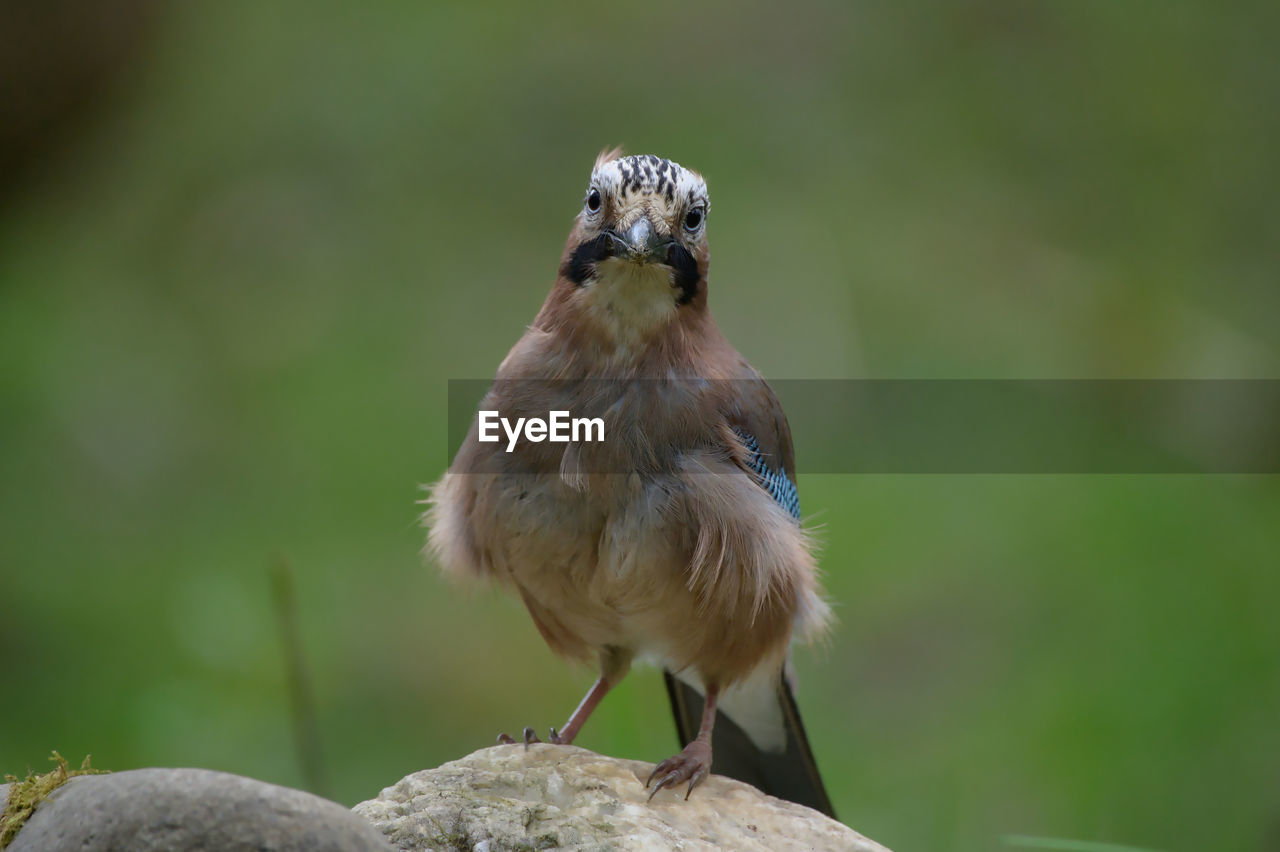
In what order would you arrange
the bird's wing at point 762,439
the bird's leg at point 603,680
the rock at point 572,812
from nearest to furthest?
the rock at point 572,812
the bird's wing at point 762,439
the bird's leg at point 603,680

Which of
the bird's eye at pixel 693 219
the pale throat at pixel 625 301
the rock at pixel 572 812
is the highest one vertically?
the bird's eye at pixel 693 219

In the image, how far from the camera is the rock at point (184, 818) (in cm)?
230

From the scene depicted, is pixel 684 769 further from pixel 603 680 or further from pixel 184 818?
pixel 184 818

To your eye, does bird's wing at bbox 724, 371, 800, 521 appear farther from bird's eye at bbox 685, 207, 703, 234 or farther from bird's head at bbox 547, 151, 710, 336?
bird's eye at bbox 685, 207, 703, 234

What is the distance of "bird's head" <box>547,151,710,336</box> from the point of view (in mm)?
3492

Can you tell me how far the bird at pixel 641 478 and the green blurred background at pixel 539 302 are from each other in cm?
52

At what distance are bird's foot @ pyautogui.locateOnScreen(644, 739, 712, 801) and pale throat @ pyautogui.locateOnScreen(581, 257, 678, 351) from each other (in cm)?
111

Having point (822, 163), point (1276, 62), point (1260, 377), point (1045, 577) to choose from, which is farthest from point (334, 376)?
point (1276, 62)

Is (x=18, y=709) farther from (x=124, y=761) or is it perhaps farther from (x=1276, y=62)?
(x=1276, y=62)

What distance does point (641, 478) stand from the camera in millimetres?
3529

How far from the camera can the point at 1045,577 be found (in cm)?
661

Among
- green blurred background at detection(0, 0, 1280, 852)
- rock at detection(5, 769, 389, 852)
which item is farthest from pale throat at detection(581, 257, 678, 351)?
rock at detection(5, 769, 389, 852)

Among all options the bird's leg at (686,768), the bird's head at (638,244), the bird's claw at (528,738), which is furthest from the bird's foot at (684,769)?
the bird's head at (638,244)

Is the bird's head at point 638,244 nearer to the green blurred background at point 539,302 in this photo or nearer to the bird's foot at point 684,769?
the green blurred background at point 539,302
